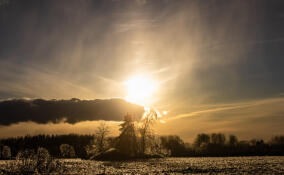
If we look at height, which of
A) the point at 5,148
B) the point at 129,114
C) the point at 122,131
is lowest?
the point at 5,148

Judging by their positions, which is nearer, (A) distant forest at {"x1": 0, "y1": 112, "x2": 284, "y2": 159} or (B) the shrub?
(A) distant forest at {"x1": 0, "y1": 112, "x2": 284, "y2": 159}

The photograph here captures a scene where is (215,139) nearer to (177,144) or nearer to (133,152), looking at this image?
(177,144)

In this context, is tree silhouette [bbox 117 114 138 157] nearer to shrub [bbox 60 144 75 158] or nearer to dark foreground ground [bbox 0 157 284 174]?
dark foreground ground [bbox 0 157 284 174]

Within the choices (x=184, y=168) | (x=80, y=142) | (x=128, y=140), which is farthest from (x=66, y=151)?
(x=184, y=168)

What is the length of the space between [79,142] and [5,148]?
46105 millimetres

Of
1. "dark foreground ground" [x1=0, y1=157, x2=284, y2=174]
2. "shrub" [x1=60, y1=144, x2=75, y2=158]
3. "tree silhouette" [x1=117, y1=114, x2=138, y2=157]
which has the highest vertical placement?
"tree silhouette" [x1=117, y1=114, x2=138, y2=157]

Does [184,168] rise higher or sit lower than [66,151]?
higher

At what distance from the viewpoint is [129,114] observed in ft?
237

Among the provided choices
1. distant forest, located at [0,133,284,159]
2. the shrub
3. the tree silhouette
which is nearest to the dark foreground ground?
the tree silhouette

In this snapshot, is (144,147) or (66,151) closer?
(144,147)

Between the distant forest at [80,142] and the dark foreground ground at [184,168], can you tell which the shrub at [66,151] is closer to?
the distant forest at [80,142]

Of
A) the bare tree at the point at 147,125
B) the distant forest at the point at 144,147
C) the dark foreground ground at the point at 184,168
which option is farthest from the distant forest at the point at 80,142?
the dark foreground ground at the point at 184,168

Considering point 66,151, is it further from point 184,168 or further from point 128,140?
point 184,168

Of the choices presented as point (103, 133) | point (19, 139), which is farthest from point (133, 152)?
point (19, 139)
